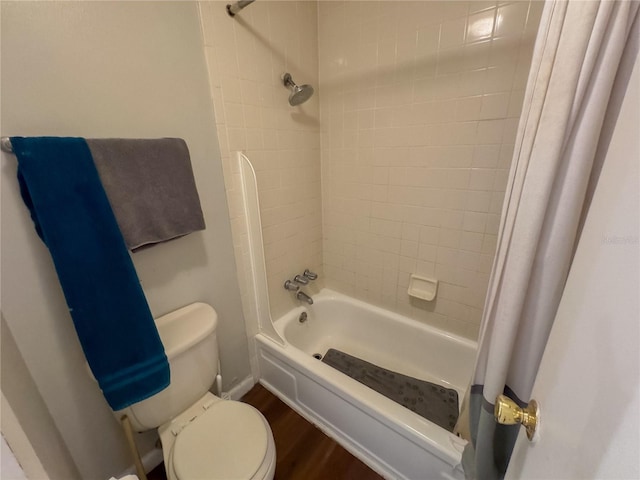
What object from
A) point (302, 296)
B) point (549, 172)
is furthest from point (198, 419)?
point (549, 172)

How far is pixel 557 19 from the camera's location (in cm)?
51

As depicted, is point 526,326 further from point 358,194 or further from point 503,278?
point 358,194

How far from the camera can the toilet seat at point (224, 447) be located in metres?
0.85

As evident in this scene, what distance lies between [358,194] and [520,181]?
1.09 meters

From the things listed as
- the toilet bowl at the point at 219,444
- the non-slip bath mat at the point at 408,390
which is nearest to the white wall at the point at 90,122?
the toilet bowl at the point at 219,444

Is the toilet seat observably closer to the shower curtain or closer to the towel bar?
the shower curtain

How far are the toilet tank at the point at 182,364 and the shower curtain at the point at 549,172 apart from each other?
1011 millimetres

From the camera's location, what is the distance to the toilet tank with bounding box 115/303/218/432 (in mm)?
966

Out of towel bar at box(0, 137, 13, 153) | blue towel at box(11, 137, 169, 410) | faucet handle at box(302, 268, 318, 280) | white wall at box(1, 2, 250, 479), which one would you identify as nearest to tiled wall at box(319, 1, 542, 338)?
faucet handle at box(302, 268, 318, 280)

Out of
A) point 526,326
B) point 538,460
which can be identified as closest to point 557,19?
point 526,326

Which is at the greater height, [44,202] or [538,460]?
[44,202]

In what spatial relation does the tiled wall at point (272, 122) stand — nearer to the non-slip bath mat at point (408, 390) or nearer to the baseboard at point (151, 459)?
the non-slip bath mat at point (408, 390)

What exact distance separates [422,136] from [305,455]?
171cm

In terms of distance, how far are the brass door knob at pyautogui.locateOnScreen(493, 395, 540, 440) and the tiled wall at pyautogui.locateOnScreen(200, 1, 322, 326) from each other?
1178 millimetres
